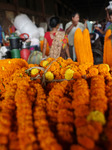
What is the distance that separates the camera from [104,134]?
0.58 m

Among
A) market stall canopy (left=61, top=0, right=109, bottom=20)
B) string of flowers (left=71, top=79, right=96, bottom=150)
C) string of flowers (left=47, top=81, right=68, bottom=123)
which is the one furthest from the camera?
market stall canopy (left=61, top=0, right=109, bottom=20)

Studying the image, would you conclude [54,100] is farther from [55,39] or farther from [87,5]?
[87,5]

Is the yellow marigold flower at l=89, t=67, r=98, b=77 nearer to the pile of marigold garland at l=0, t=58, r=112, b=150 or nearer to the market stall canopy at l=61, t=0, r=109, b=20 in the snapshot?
the pile of marigold garland at l=0, t=58, r=112, b=150

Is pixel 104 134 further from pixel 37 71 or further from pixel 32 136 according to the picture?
pixel 37 71

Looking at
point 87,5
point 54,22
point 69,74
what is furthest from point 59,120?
point 87,5

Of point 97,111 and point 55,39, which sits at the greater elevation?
point 55,39

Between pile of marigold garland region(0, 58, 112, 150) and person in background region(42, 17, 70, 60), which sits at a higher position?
person in background region(42, 17, 70, 60)

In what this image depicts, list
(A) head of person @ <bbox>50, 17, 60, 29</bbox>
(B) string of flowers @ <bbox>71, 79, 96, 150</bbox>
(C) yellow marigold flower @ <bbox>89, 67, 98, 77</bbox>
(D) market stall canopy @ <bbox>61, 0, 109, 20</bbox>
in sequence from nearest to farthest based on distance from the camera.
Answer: (B) string of flowers @ <bbox>71, 79, 96, 150</bbox> → (C) yellow marigold flower @ <bbox>89, 67, 98, 77</bbox> → (A) head of person @ <bbox>50, 17, 60, 29</bbox> → (D) market stall canopy @ <bbox>61, 0, 109, 20</bbox>

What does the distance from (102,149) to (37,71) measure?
3.11 feet

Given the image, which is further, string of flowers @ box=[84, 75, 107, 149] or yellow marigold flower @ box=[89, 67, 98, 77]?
yellow marigold flower @ box=[89, 67, 98, 77]

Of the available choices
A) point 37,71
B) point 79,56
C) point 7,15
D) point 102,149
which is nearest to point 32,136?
point 102,149

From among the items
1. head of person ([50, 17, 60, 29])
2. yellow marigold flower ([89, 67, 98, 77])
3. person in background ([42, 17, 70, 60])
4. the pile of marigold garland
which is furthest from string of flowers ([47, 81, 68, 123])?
head of person ([50, 17, 60, 29])

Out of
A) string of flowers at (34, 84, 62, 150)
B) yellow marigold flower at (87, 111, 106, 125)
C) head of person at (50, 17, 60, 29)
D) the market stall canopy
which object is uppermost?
the market stall canopy

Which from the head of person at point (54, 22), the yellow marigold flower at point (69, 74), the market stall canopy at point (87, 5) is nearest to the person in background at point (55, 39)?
the head of person at point (54, 22)
